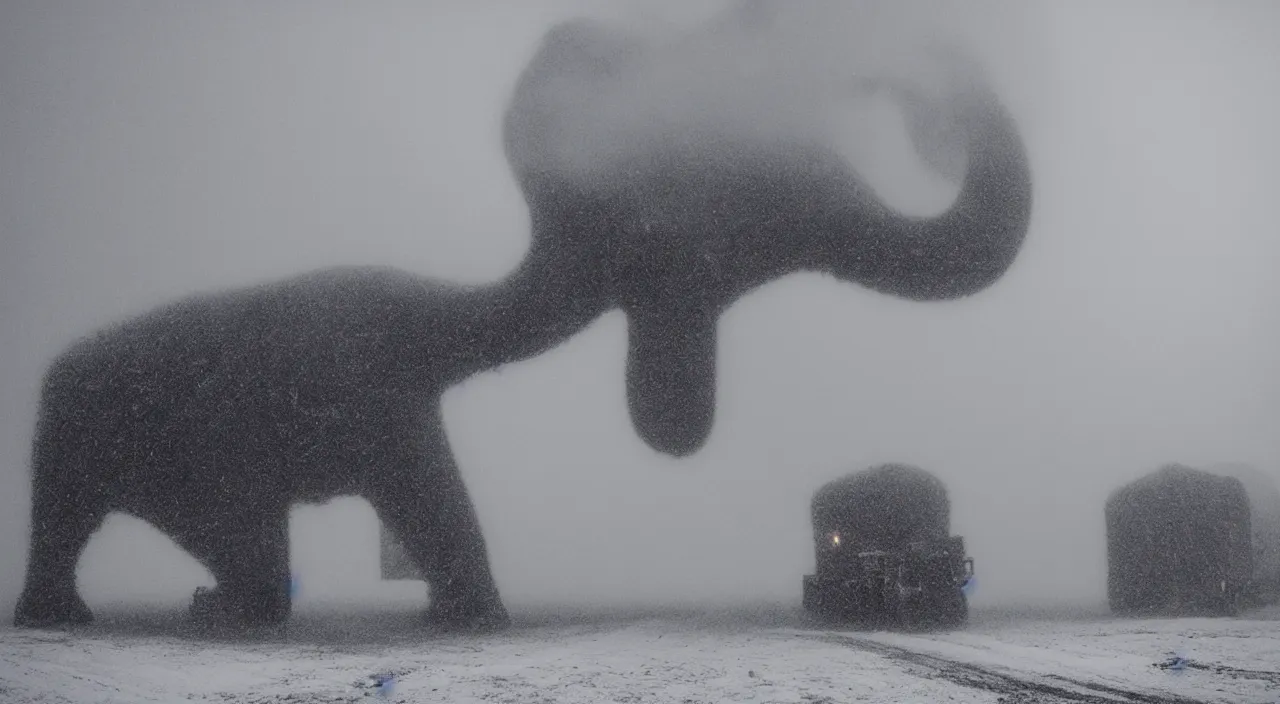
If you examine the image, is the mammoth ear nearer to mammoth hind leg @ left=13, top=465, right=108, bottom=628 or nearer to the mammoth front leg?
the mammoth front leg

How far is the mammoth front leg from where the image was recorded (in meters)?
7.72

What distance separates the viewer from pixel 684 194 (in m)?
8.00

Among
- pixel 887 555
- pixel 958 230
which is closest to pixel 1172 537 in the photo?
pixel 887 555

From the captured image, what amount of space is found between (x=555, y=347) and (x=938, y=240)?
11.5ft

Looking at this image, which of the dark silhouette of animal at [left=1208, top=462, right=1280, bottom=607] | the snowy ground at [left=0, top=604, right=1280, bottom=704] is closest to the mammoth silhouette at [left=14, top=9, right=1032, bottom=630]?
the snowy ground at [left=0, top=604, right=1280, bottom=704]

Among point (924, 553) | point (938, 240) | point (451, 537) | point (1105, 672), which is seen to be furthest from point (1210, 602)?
point (451, 537)

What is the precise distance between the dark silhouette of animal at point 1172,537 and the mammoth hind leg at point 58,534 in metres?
9.16

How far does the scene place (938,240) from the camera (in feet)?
26.7

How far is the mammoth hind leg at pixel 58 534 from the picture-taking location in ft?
25.7

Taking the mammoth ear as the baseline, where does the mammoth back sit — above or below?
below

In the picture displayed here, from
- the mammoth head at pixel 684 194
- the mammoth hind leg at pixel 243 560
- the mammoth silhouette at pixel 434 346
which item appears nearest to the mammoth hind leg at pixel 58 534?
the mammoth silhouette at pixel 434 346

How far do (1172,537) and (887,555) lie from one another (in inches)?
117

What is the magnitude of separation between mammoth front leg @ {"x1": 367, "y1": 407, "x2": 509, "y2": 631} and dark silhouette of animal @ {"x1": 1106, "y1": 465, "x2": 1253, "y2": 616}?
574 centimetres

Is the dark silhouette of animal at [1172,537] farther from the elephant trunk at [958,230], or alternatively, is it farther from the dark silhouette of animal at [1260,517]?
the elephant trunk at [958,230]
